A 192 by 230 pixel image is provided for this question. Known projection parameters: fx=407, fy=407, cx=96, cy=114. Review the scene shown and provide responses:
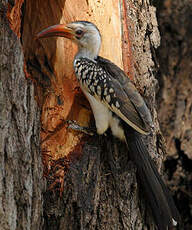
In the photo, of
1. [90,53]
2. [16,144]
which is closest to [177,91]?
[90,53]

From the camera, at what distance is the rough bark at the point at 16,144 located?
1.97 m

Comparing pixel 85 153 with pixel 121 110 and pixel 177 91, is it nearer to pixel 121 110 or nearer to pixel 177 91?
pixel 121 110

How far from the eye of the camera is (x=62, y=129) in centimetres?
250

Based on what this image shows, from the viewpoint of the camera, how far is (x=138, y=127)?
7.88 feet

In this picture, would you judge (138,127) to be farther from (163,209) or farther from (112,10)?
(112,10)

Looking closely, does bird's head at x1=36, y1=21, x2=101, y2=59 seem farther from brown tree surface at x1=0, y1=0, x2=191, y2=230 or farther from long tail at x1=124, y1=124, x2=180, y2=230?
long tail at x1=124, y1=124, x2=180, y2=230

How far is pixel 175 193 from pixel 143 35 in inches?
59.5

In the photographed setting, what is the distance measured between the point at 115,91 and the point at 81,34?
1.53 feet

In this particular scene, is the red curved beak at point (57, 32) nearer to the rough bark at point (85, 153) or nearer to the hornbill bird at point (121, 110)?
the hornbill bird at point (121, 110)

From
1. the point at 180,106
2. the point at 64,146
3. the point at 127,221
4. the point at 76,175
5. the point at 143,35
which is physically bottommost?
the point at 127,221

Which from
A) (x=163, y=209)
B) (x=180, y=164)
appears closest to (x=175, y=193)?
(x=180, y=164)

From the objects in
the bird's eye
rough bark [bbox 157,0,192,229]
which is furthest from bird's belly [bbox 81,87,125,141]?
rough bark [bbox 157,0,192,229]

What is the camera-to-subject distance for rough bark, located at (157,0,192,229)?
3643 millimetres

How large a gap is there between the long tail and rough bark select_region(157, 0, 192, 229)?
1.21 m
